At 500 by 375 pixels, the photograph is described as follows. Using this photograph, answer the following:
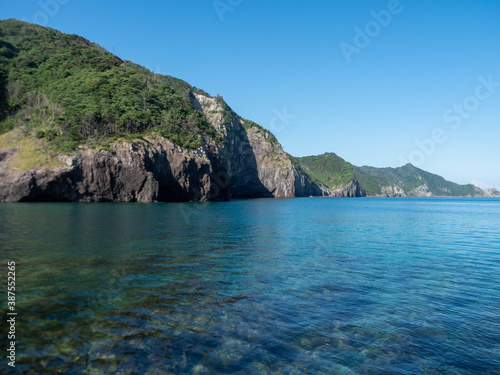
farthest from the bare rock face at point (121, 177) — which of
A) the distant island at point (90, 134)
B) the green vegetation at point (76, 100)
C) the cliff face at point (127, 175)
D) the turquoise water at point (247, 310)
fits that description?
the turquoise water at point (247, 310)

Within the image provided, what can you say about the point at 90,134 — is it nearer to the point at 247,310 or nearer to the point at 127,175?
the point at 127,175

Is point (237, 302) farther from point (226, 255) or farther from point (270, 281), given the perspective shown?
point (226, 255)

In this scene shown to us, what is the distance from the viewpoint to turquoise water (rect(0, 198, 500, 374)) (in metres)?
8.86

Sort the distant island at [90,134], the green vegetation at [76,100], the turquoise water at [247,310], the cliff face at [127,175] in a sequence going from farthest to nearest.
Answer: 1. the green vegetation at [76,100]
2. the distant island at [90,134]
3. the cliff face at [127,175]
4. the turquoise water at [247,310]

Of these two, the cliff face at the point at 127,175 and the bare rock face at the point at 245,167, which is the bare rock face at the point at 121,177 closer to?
the cliff face at the point at 127,175

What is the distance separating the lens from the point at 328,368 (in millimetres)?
8578

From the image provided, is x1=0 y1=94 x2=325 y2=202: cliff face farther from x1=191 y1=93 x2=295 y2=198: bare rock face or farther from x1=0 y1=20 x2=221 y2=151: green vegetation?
x1=191 y1=93 x2=295 y2=198: bare rock face

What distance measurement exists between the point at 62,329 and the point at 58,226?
2874cm

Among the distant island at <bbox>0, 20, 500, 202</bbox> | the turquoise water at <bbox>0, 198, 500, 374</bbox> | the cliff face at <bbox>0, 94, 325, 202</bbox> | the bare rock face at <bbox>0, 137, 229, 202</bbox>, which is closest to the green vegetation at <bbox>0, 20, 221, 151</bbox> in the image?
the distant island at <bbox>0, 20, 500, 202</bbox>

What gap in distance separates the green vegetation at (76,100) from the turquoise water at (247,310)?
79.5m

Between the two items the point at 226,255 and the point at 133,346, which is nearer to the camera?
the point at 133,346

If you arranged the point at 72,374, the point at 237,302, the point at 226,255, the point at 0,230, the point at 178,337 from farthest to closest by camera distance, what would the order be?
the point at 0,230 → the point at 226,255 → the point at 237,302 → the point at 178,337 → the point at 72,374

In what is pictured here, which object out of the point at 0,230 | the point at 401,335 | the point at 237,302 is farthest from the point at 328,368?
the point at 0,230

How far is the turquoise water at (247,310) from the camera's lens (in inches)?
349
